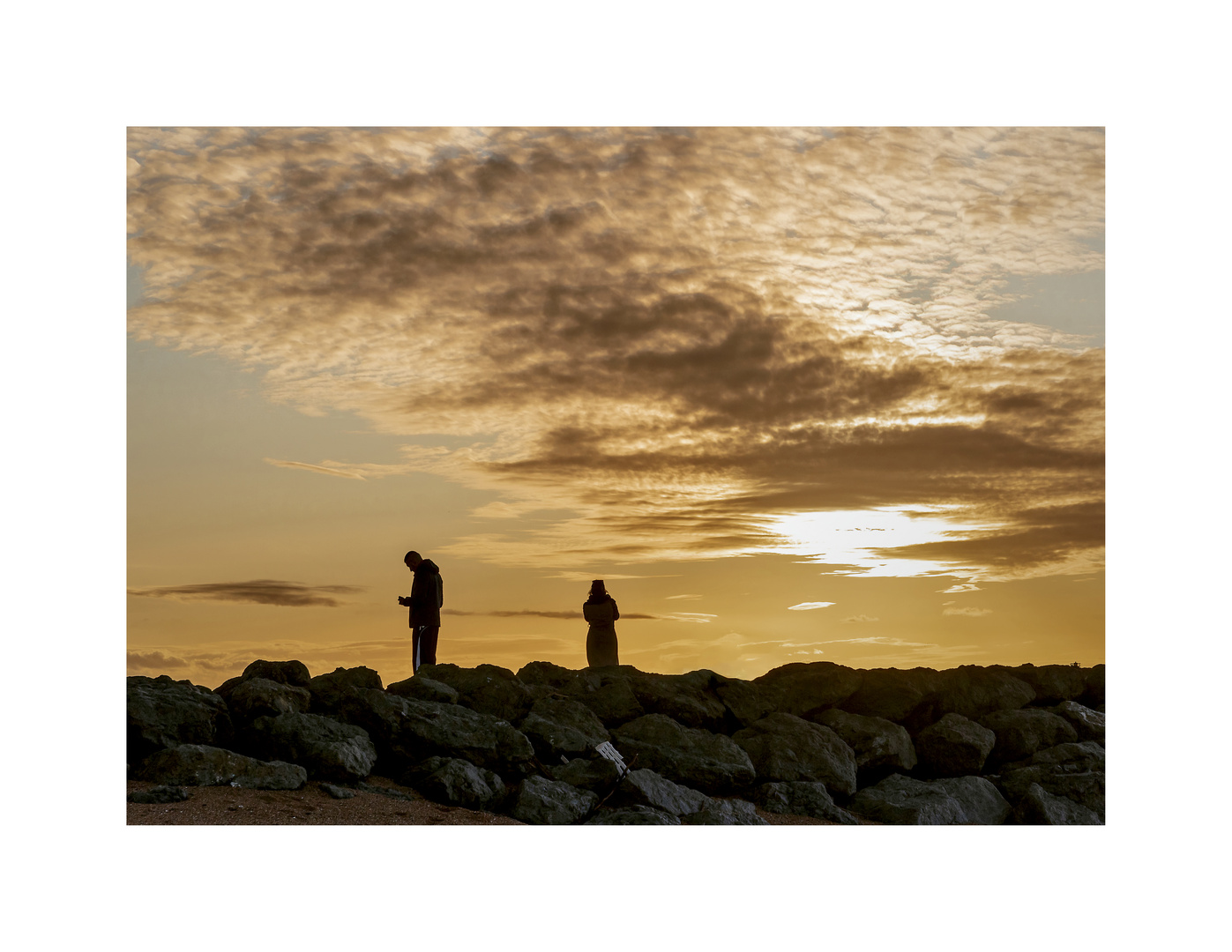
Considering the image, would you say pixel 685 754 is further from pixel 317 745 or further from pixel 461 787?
pixel 317 745

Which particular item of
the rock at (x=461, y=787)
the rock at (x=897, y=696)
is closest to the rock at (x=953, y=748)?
the rock at (x=897, y=696)

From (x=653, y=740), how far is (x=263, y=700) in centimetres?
377

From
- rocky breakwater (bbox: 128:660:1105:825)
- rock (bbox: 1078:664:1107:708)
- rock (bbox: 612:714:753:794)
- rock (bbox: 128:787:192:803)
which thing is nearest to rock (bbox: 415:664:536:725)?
rocky breakwater (bbox: 128:660:1105:825)

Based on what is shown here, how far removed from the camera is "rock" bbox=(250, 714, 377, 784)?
29.1 ft

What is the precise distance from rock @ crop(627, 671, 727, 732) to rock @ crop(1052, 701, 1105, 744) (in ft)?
Answer: 12.6

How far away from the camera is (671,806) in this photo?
358 inches

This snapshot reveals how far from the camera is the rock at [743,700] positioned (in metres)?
11.1

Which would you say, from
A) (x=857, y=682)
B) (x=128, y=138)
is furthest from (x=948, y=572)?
(x=128, y=138)

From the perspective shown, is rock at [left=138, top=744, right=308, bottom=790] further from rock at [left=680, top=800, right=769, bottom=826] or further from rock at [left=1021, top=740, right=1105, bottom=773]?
rock at [left=1021, top=740, right=1105, bottom=773]

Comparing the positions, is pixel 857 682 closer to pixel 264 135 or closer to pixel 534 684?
pixel 534 684

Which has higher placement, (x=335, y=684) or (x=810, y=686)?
(x=335, y=684)

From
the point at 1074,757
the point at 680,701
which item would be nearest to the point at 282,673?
the point at 680,701

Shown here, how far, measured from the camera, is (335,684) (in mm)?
10359

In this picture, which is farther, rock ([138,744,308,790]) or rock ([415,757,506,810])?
rock ([415,757,506,810])
